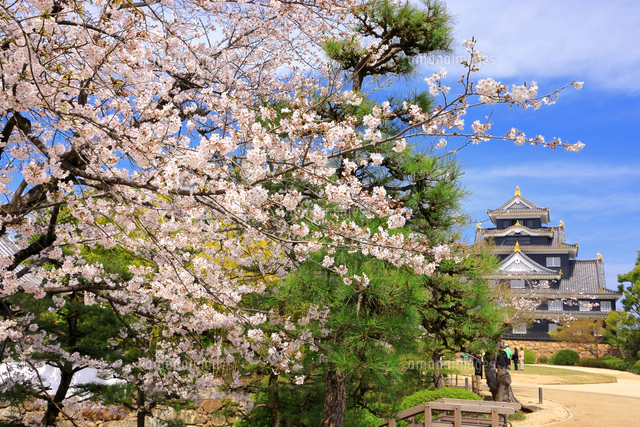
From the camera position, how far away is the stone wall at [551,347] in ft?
100

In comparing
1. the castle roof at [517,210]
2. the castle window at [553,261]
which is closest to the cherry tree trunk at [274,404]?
the castle roof at [517,210]

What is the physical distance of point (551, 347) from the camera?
106 ft

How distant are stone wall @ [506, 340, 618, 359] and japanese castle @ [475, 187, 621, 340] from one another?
481 millimetres

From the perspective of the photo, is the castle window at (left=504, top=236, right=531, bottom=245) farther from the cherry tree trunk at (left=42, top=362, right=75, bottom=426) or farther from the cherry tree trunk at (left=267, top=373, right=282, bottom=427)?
the cherry tree trunk at (left=42, top=362, right=75, bottom=426)

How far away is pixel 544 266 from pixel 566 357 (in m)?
8.90

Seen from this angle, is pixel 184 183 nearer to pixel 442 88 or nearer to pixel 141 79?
pixel 141 79

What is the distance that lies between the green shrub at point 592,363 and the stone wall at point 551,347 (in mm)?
2536

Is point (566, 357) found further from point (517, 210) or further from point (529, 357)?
point (517, 210)

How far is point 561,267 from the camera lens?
118 feet

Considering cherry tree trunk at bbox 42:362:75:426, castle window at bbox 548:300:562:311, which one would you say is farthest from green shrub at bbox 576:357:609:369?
cherry tree trunk at bbox 42:362:75:426

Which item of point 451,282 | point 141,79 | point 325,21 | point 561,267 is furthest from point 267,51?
point 561,267

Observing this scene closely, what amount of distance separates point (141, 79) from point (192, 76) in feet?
5.87

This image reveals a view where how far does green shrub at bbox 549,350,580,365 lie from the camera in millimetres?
28812

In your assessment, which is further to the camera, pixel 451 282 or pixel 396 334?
pixel 451 282
